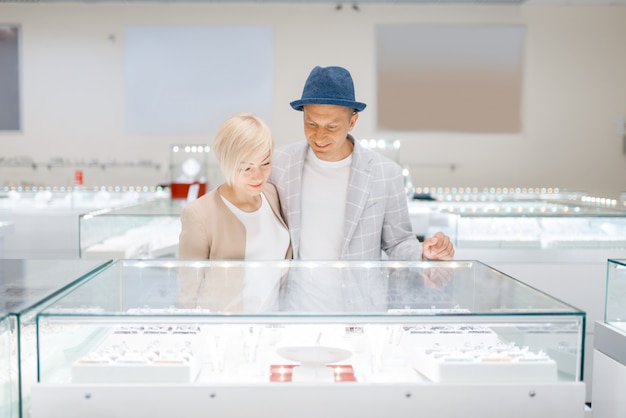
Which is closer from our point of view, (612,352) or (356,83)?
(612,352)

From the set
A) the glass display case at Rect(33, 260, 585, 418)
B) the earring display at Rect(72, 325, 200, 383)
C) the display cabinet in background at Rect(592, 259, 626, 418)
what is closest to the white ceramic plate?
the glass display case at Rect(33, 260, 585, 418)

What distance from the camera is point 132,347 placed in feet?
4.65

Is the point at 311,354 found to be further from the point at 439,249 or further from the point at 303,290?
the point at 439,249

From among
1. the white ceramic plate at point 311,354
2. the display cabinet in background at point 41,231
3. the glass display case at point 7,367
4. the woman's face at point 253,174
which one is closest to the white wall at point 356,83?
the display cabinet in background at point 41,231

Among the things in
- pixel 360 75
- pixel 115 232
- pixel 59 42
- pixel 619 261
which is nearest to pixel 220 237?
pixel 619 261

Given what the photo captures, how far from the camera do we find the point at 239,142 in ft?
6.02

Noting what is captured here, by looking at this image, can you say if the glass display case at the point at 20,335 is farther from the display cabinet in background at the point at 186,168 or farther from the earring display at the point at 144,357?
the display cabinet in background at the point at 186,168

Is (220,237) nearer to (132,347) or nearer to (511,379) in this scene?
(132,347)

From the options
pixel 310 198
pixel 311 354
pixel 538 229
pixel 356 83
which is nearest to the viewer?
pixel 311 354

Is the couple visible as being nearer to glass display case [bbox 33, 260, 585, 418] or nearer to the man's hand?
the man's hand

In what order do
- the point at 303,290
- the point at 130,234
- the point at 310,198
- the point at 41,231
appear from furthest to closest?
the point at 41,231
the point at 130,234
the point at 310,198
the point at 303,290

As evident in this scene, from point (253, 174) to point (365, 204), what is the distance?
437mm

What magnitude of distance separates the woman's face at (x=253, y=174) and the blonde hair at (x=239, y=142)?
11 millimetres

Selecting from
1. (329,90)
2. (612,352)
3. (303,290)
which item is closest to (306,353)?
(303,290)
